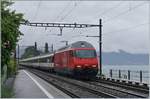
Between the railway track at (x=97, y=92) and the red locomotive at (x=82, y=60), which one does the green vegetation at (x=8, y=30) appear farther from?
the red locomotive at (x=82, y=60)

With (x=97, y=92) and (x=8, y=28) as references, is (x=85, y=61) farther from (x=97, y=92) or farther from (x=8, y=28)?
(x=8, y=28)

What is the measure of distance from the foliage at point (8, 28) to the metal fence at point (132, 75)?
14042mm

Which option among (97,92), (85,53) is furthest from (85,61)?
(97,92)

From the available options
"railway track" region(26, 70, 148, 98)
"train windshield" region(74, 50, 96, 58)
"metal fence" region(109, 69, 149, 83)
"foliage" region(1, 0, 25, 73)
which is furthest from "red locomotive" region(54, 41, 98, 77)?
"foliage" region(1, 0, 25, 73)

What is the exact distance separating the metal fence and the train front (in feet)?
9.47

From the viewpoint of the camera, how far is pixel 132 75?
132 ft

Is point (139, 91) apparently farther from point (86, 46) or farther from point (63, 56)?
point (63, 56)

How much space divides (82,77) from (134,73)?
5.91 meters

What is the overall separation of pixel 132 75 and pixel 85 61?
4.40 metres

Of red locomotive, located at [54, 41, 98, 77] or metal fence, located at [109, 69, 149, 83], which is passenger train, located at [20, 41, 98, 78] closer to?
red locomotive, located at [54, 41, 98, 77]

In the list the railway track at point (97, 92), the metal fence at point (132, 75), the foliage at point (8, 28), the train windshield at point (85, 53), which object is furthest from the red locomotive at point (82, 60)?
the foliage at point (8, 28)

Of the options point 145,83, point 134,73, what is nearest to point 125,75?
point 134,73

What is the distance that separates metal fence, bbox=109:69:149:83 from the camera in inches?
1442

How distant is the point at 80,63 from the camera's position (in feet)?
138
